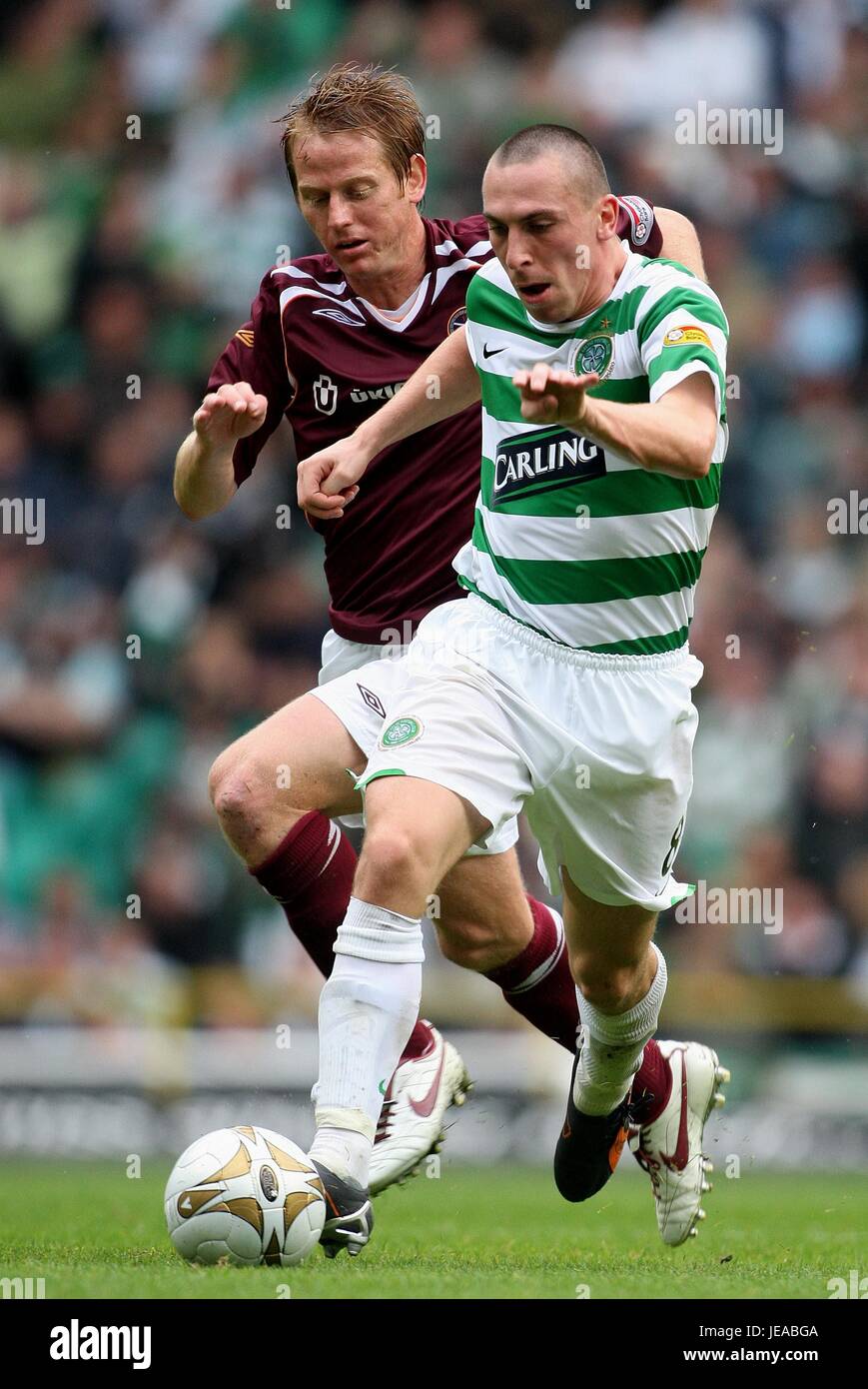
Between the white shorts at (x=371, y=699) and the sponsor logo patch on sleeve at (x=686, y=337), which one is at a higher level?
the sponsor logo patch on sleeve at (x=686, y=337)

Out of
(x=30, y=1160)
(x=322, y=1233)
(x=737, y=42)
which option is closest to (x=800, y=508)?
(x=737, y=42)

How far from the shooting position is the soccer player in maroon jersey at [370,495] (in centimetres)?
466

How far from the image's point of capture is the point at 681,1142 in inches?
194

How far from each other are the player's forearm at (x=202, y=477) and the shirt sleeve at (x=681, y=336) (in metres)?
1.09

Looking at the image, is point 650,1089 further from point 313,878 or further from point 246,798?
point 246,798

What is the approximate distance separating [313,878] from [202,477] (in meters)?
1.02

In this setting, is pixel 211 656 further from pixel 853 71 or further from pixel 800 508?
pixel 853 71

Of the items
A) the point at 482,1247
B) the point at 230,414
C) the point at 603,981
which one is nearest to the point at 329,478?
the point at 230,414

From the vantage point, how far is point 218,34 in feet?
37.6

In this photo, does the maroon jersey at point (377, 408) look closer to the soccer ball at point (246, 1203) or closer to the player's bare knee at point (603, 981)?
the player's bare knee at point (603, 981)

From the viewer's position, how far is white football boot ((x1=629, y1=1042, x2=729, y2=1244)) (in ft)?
15.7

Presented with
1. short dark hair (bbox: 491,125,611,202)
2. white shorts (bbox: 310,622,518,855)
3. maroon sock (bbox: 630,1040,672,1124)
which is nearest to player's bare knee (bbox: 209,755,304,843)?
white shorts (bbox: 310,622,518,855)

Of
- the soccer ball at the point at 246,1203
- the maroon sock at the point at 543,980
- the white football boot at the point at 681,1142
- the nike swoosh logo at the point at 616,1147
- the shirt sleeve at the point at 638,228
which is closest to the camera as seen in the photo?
the soccer ball at the point at 246,1203

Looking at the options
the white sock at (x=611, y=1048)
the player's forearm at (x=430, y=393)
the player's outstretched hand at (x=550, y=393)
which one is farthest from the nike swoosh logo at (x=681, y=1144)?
the player's outstretched hand at (x=550, y=393)
